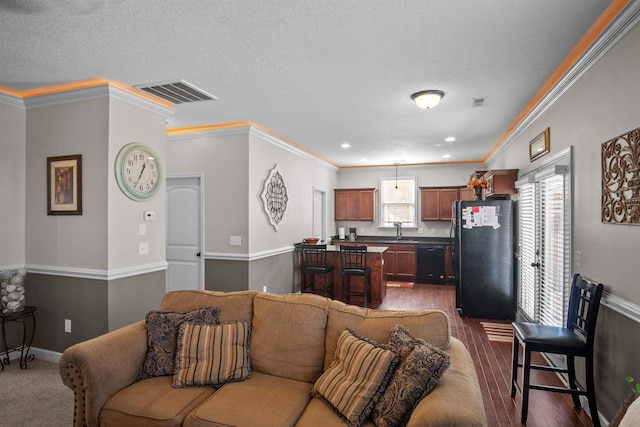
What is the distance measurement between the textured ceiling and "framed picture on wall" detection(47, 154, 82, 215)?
0.73 meters

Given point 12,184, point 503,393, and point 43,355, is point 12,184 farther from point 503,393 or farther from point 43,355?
point 503,393

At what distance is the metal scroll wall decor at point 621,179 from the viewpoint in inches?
78.3

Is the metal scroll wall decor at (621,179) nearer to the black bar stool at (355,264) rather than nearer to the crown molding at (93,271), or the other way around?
the black bar stool at (355,264)

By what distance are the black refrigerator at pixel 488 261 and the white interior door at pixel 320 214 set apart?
3.40 meters

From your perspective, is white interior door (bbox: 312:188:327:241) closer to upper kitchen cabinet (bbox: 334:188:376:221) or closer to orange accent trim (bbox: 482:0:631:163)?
upper kitchen cabinet (bbox: 334:188:376:221)

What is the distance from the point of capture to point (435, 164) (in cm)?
839

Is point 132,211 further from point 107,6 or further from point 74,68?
point 107,6

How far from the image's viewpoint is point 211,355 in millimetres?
2209

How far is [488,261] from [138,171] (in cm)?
457

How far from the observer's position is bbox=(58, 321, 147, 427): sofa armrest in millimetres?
1985

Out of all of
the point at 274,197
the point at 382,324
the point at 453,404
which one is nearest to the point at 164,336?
the point at 382,324

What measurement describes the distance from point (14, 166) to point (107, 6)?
2.51 metres

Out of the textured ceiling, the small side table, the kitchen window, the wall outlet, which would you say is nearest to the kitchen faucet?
the kitchen window

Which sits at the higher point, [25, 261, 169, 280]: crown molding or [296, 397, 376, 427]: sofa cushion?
[25, 261, 169, 280]: crown molding
